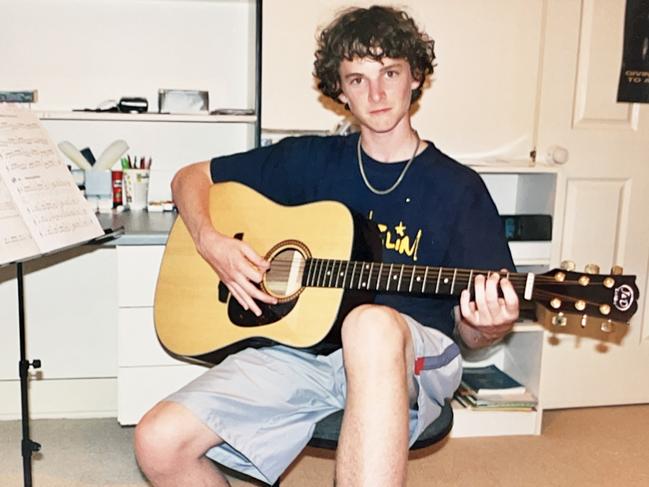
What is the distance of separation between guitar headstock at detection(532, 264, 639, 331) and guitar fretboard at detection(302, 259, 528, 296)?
2.4 inches

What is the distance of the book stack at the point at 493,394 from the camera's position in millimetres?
2508

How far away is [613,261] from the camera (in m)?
2.62

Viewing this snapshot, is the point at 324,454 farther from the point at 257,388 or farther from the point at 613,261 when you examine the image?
the point at 613,261

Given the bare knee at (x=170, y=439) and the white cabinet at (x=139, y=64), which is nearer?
the bare knee at (x=170, y=439)

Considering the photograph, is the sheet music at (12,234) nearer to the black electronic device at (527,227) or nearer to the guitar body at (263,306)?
the guitar body at (263,306)

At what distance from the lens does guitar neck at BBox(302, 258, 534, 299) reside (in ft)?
4.79

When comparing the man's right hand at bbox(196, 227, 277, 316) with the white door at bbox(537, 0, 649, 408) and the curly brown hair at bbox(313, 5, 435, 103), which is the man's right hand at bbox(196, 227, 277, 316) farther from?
the white door at bbox(537, 0, 649, 408)

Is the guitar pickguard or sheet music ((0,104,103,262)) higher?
sheet music ((0,104,103,262))

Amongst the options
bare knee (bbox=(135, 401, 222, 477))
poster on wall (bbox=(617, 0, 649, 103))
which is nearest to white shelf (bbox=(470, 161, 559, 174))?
poster on wall (bbox=(617, 0, 649, 103))

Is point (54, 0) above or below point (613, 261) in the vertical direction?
above

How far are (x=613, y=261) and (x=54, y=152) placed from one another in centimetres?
181

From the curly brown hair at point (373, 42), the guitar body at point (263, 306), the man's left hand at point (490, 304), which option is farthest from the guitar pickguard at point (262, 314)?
the curly brown hair at point (373, 42)

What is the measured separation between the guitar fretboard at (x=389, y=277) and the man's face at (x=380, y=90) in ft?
1.12

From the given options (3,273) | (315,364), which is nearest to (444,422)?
(315,364)
